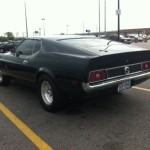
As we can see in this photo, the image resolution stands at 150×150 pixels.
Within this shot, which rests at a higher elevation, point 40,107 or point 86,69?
point 86,69

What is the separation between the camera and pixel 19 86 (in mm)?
7684

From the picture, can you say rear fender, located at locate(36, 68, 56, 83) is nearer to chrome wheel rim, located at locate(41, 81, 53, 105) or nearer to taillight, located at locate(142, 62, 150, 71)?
chrome wheel rim, located at locate(41, 81, 53, 105)

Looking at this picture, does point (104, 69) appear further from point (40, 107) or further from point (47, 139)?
point (40, 107)

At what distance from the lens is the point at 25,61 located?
5.93 m

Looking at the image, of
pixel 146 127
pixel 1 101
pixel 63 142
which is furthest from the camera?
pixel 1 101

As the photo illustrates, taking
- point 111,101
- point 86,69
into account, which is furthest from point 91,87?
point 111,101

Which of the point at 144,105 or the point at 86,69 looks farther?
the point at 144,105

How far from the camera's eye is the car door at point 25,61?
5.71m

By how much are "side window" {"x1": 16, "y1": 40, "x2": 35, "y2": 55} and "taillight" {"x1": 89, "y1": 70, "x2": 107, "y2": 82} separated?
2.06 m

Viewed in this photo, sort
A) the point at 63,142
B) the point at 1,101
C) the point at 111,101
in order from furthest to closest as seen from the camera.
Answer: the point at 1,101 → the point at 111,101 → the point at 63,142

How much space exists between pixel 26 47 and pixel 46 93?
1417mm

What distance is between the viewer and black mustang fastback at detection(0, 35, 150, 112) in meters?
4.39

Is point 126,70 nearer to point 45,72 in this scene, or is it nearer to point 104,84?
point 104,84

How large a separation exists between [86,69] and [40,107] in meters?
1.77
